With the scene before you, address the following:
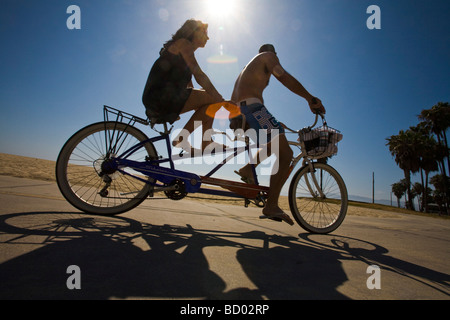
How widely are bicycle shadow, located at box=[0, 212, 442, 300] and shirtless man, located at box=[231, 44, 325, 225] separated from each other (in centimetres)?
102

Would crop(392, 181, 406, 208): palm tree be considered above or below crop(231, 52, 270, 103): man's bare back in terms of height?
below

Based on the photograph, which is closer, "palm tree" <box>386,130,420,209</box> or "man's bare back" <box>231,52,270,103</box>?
"man's bare back" <box>231,52,270,103</box>

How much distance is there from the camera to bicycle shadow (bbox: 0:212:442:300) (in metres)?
0.97

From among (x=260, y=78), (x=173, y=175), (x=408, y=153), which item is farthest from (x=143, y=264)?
(x=408, y=153)

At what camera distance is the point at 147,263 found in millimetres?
1287

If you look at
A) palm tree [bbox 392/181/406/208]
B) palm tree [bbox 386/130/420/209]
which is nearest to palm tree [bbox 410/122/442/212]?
palm tree [bbox 386/130/420/209]

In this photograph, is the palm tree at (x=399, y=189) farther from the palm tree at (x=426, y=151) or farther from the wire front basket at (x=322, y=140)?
the wire front basket at (x=322, y=140)

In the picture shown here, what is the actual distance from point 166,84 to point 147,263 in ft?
6.91

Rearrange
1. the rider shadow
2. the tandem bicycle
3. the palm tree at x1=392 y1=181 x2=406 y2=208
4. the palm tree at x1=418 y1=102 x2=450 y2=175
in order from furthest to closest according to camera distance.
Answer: the palm tree at x1=392 y1=181 x2=406 y2=208
the palm tree at x1=418 y1=102 x2=450 y2=175
the tandem bicycle
the rider shadow

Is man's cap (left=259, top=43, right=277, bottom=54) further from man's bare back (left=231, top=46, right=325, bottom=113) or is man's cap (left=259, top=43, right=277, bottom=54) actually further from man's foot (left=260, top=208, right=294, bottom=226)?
man's foot (left=260, top=208, right=294, bottom=226)

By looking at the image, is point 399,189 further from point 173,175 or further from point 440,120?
point 173,175

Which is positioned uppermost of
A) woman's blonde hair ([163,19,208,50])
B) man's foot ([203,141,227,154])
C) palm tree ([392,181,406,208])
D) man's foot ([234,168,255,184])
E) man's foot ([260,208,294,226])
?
woman's blonde hair ([163,19,208,50])
